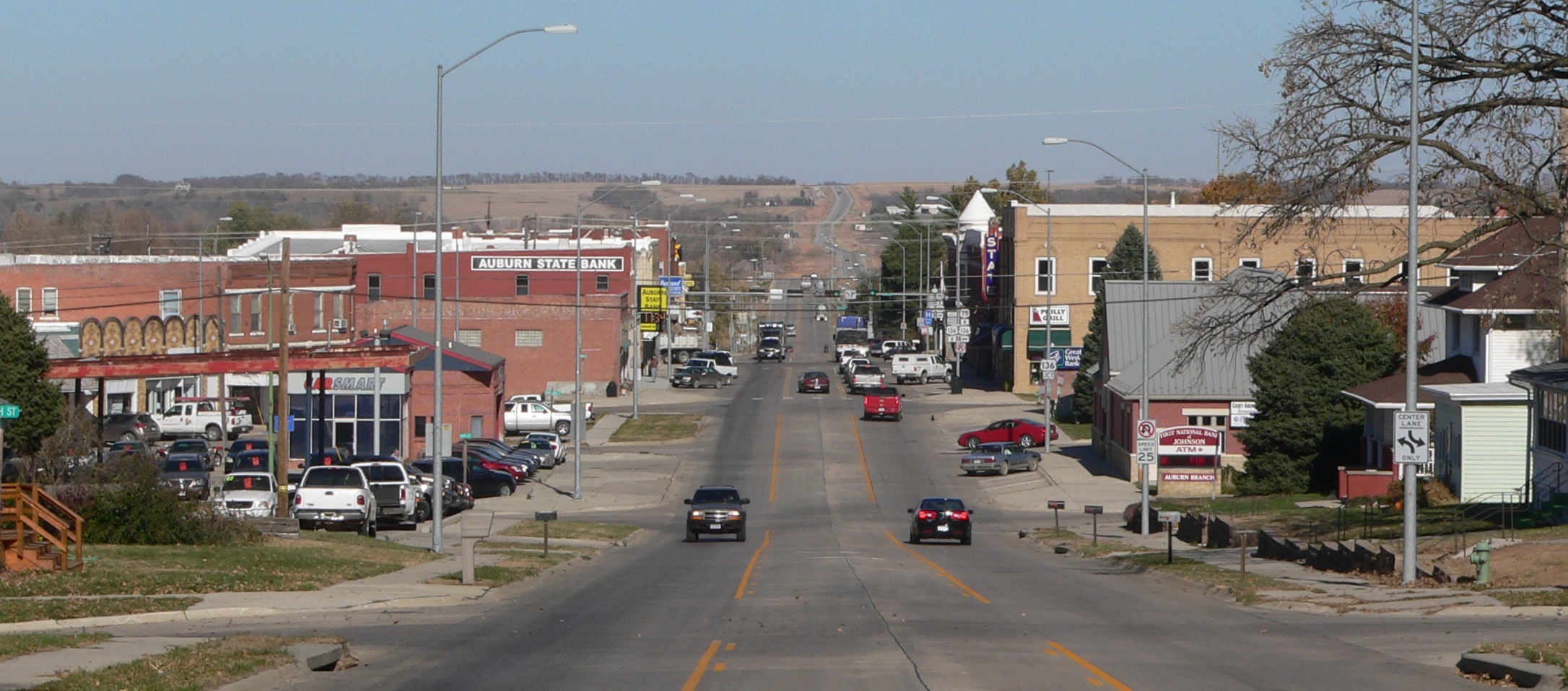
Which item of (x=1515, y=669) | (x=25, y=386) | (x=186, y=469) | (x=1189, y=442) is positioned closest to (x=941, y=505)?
(x=1189, y=442)

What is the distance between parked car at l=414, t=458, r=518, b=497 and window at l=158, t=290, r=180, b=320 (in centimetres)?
3236

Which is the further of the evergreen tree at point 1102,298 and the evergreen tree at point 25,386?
the evergreen tree at point 1102,298

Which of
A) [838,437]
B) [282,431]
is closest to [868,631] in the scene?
[282,431]

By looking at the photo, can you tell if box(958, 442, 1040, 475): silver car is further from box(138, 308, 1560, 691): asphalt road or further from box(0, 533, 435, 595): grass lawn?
box(0, 533, 435, 595): grass lawn

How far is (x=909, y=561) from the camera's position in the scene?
3161cm

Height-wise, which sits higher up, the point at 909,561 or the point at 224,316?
the point at 224,316

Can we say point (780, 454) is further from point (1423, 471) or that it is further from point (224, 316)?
point (224, 316)

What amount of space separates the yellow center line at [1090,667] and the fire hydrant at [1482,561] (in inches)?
313

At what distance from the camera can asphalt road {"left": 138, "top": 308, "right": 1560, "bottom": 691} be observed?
1433 centimetres

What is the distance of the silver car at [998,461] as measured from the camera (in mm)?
56406

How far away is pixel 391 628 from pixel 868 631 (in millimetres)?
5852

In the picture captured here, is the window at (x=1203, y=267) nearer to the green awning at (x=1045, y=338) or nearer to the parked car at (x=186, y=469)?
the green awning at (x=1045, y=338)

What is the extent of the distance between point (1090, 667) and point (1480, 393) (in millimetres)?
28026

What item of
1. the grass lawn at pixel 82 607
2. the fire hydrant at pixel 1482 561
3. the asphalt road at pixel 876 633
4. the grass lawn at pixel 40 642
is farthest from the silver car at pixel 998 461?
the grass lawn at pixel 40 642
